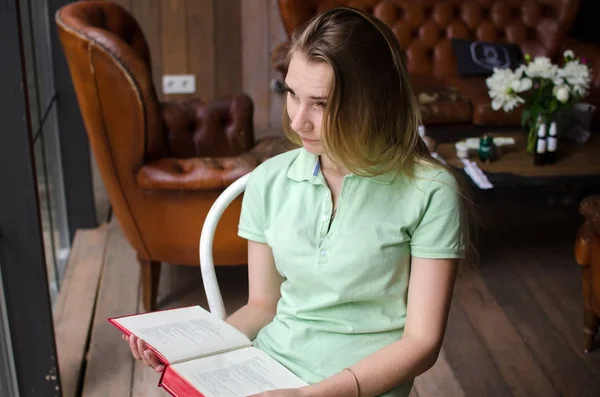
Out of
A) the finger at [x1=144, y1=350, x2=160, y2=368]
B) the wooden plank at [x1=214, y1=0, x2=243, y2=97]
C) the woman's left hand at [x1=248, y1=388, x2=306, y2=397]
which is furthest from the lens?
the wooden plank at [x1=214, y1=0, x2=243, y2=97]

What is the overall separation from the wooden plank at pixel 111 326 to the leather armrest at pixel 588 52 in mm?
2400

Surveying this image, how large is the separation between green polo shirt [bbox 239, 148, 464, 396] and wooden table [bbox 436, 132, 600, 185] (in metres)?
1.63

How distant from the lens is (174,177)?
2574 millimetres

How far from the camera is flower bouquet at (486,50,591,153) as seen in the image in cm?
316

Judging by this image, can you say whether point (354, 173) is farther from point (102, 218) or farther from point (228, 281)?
point (102, 218)

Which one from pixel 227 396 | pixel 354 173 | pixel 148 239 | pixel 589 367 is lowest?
pixel 589 367

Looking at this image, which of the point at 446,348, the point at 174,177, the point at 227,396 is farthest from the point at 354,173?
the point at 446,348

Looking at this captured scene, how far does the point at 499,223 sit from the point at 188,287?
143 centimetres

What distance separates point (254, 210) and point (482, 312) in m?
1.65

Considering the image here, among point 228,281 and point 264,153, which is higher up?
point 264,153

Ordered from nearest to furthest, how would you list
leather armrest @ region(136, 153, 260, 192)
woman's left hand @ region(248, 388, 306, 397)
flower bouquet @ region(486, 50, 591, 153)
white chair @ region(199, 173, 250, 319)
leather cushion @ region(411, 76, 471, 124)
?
woman's left hand @ region(248, 388, 306, 397) → white chair @ region(199, 173, 250, 319) → leather armrest @ region(136, 153, 260, 192) → flower bouquet @ region(486, 50, 591, 153) → leather cushion @ region(411, 76, 471, 124)

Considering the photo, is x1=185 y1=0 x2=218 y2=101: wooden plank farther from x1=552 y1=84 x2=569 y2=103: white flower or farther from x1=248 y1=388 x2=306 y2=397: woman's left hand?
x1=248 y1=388 x2=306 y2=397: woman's left hand

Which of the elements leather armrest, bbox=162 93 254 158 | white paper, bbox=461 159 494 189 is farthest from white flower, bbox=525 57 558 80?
leather armrest, bbox=162 93 254 158

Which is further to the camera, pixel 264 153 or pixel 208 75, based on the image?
pixel 208 75
